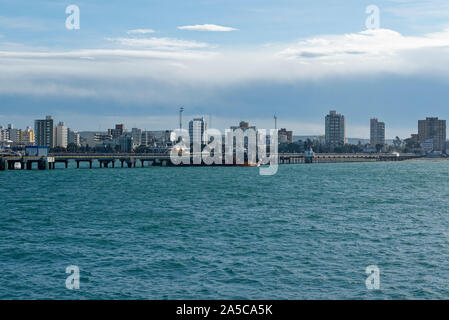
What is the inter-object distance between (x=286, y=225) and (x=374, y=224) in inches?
278

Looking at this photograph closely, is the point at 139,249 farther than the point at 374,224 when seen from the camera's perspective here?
No

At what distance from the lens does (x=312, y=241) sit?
3450cm

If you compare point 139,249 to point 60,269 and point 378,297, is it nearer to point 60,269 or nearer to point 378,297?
point 60,269

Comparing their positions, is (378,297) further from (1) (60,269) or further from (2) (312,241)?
(1) (60,269)

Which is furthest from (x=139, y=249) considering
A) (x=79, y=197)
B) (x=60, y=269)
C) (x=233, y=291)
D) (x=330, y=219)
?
(x=79, y=197)
